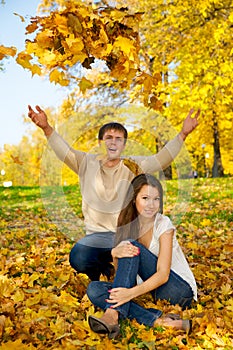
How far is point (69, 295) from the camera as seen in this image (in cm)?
363

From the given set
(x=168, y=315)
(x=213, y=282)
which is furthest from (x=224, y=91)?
(x=168, y=315)

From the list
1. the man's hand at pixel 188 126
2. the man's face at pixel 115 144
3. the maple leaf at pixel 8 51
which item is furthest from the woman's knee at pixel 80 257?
the maple leaf at pixel 8 51

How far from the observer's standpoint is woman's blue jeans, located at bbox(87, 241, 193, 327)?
305 cm

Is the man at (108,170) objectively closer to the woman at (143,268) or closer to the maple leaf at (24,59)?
the woman at (143,268)

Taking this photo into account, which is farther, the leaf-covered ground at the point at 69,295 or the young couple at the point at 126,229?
the young couple at the point at 126,229

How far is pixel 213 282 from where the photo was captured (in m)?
4.05

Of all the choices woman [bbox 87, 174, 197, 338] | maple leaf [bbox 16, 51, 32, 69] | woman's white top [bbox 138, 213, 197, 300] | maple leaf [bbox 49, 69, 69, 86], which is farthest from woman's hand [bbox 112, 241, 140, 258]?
maple leaf [bbox 16, 51, 32, 69]

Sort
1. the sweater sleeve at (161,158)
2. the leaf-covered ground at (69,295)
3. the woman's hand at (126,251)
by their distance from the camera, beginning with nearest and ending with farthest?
the leaf-covered ground at (69,295) → the woman's hand at (126,251) → the sweater sleeve at (161,158)

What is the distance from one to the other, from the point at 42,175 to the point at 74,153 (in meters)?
0.32

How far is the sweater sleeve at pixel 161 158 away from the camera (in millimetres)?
3463

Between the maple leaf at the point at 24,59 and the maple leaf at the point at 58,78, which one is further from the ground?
the maple leaf at the point at 24,59

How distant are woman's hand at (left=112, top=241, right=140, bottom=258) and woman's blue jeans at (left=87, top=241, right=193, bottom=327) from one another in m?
0.03

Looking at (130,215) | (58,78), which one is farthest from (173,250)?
(58,78)

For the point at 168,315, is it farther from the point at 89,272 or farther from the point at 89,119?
the point at 89,119
